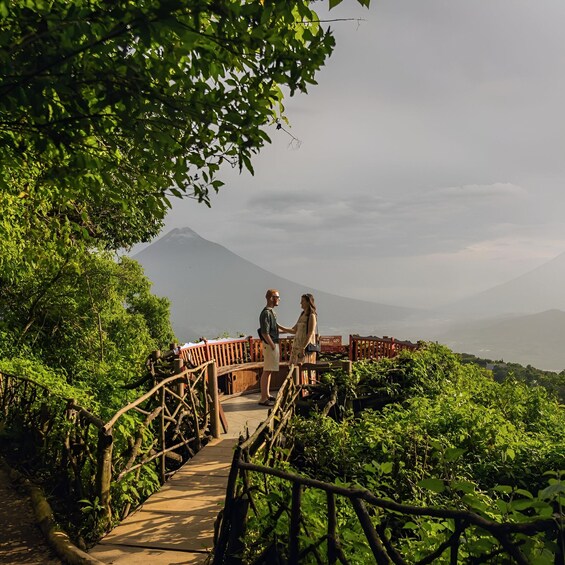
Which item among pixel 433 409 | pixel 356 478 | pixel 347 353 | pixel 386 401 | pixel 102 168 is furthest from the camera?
pixel 347 353

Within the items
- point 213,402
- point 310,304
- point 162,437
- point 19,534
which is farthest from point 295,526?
point 310,304

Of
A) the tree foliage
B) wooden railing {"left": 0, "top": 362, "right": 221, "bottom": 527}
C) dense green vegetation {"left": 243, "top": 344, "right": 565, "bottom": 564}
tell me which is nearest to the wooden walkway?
wooden railing {"left": 0, "top": 362, "right": 221, "bottom": 527}

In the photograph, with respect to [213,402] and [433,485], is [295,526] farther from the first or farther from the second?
[213,402]

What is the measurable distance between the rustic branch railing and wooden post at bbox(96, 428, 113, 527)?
197 centimetres

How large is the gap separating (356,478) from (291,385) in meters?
1.83

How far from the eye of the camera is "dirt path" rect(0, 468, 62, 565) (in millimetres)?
5082

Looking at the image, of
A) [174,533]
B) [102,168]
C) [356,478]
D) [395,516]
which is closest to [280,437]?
[356,478]

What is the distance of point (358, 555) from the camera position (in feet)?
10.2

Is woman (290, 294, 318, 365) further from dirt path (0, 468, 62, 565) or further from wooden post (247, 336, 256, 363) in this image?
dirt path (0, 468, 62, 565)

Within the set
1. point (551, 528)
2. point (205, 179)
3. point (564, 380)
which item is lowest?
point (564, 380)

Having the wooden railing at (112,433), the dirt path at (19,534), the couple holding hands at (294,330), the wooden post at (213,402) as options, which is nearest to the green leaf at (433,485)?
the wooden railing at (112,433)

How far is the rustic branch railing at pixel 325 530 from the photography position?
2316 mm

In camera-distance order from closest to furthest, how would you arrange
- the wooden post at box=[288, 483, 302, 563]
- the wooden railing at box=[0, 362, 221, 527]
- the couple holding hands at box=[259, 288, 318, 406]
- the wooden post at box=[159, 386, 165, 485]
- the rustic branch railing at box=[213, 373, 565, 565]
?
the rustic branch railing at box=[213, 373, 565, 565] → the wooden post at box=[288, 483, 302, 563] → the wooden railing at box=[0, 362, 221, 527] → the wooden post at box=[159, 386, 165, 485] → the couple holding hands at box=[259, 288, 318, 406]

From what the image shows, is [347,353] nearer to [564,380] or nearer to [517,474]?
[517,474]
